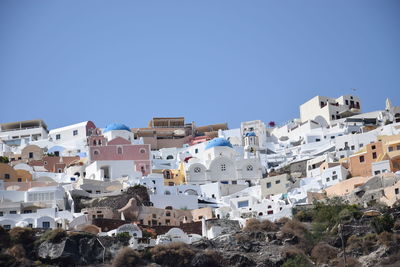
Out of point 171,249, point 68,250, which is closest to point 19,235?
point 68,250

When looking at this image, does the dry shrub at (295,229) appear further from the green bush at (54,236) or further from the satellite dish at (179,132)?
the satellite dish at (179,132)

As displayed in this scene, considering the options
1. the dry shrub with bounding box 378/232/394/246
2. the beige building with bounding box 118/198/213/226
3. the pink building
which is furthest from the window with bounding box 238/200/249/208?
the dry shrub with bounding box 378/232/394/246

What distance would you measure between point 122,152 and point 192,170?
672cm

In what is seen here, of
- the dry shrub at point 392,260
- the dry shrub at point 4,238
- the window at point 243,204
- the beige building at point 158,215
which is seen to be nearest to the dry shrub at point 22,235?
the dry shrub at point 4,238

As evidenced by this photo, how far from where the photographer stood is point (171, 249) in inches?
2480

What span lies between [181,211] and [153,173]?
13.0 metres

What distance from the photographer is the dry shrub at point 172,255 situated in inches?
2450

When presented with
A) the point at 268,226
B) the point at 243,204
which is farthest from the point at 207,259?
the point at 243,204

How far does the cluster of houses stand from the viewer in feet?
235

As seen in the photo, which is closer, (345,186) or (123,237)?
(123,237)

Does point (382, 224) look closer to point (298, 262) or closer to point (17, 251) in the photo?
point (298, 262)

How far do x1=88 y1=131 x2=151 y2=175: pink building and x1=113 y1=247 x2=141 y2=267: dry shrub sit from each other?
27300 millimetres

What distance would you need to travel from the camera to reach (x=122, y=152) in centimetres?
8944

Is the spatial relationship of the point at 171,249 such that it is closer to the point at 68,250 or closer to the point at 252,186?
the point at 68,250
